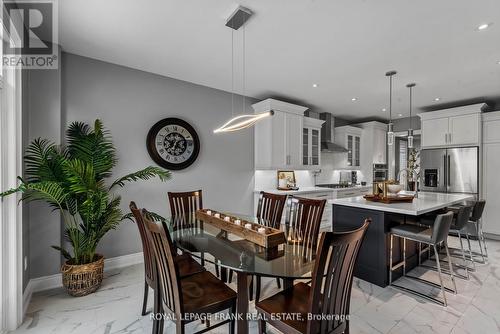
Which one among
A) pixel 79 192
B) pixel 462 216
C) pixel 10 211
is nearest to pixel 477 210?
pixel 462 216

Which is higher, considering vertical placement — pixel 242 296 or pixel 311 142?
pixel 311 142

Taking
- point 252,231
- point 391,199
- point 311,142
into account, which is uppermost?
point 311,142

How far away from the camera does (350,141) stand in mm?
6262

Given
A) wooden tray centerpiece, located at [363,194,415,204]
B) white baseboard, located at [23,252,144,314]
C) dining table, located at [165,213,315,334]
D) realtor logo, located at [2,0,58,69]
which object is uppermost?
realtor logo, located at [2,0,58,69]

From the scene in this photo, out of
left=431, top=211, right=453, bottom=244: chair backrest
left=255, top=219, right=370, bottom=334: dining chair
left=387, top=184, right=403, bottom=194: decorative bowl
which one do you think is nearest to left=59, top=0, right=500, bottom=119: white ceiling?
left=387, top=184, right=403, bottom=194: decorative bowl

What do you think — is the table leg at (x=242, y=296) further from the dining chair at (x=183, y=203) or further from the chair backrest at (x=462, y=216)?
the chair backrest at (x=462, y=216)

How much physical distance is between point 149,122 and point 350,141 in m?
4.80

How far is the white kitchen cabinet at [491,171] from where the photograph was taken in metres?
4.54

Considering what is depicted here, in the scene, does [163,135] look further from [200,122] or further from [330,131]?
[330,131]

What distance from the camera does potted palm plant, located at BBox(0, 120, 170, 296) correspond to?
8.02ft

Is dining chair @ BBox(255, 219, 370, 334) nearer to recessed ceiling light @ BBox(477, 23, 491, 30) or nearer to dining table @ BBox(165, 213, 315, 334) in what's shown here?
dining table @ BBox(165, 213, 315, 334)

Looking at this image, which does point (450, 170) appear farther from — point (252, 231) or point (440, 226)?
point (252, 231)

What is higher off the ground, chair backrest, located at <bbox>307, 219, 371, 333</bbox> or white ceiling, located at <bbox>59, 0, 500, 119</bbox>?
white ceiling, located at <bbox>59, 0, 500, 119</bbox>

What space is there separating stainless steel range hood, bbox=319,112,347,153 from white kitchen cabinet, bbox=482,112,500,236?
8.25ft
